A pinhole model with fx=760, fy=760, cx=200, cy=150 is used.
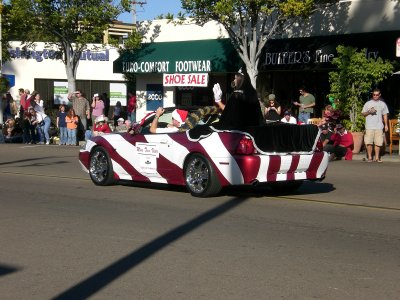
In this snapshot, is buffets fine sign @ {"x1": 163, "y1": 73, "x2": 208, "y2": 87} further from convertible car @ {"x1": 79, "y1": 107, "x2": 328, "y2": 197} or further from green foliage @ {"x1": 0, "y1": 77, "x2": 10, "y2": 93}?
convertible car @ {"x1": 79, "y1": 107, "x2": 328, "y2": 197}

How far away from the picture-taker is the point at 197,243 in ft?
27.5

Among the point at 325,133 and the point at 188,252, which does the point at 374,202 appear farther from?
the point at 325,133

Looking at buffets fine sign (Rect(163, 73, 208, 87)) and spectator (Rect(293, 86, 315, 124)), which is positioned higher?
buffets fine sign (Rect(163, 73, 208, 87))

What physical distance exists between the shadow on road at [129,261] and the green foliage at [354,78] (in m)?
11.0

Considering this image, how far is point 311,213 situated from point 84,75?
1283 inches

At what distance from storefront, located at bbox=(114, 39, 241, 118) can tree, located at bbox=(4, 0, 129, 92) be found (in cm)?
169

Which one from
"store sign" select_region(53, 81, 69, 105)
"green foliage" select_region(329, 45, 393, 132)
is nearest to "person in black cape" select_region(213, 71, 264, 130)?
"green foliage" select_region(329, 45, 393, 132)

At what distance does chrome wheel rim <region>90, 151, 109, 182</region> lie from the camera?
1360 centimetres

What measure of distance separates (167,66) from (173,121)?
51.8ft

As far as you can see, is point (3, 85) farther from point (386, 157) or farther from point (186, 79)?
point (386, 157)

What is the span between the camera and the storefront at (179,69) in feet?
88.8

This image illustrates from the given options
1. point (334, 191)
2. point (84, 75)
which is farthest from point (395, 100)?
point (84, 75)

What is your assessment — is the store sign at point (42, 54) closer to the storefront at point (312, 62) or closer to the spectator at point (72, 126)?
the spectator at point (72, 126)

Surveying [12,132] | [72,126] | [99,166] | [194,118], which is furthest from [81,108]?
[194,118]
